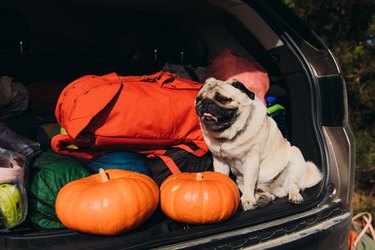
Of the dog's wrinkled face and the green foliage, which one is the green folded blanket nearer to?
the dog's wrinkled face

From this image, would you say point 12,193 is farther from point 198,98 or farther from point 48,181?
point 198,98

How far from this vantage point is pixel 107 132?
2131mm

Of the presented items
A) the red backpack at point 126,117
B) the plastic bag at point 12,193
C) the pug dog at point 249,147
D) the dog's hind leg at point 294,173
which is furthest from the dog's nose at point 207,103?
the plastic bag at point 12,193

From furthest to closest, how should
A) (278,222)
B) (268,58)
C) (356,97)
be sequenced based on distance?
1. (356,97)
2. (268,58)
3. (278,222)

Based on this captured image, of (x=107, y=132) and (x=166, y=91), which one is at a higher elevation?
(x=166, y=91)

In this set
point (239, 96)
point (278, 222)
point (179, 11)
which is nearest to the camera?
point (278, 222)

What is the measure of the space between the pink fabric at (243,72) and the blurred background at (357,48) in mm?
1969

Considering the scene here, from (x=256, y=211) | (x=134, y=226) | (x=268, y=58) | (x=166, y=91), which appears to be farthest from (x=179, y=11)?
(x=134, y=226)

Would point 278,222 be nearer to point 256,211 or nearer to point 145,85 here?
point 256,211

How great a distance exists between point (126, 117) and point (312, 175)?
129 centimetres

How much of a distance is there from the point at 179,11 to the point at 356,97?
8.48ft

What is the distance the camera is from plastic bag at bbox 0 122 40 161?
222 cm

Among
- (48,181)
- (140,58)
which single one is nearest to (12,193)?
(48,181)

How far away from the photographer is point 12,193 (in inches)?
62.9
